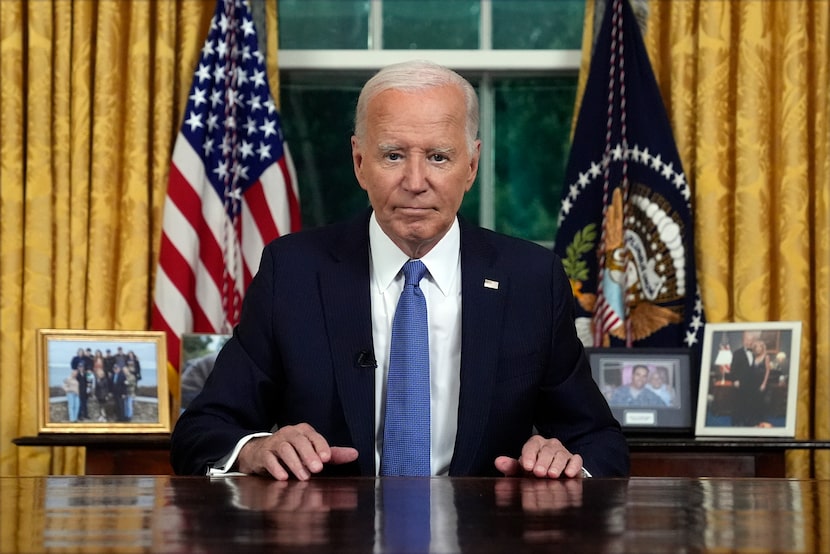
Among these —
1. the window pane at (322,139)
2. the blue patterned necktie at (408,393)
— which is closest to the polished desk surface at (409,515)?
the blue patterned necktie at (408,393)

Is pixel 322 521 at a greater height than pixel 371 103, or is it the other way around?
pixel 371 103

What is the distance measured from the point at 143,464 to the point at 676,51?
2084 mm

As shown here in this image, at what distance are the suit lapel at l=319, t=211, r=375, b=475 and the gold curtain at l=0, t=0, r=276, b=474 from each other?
5.35 feet

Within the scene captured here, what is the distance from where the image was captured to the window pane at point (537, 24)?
4.18 metres

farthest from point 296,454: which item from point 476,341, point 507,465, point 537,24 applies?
point 537,24

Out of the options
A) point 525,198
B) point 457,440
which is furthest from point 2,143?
point 457,440

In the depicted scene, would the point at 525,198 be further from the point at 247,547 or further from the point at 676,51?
the point at 247,547

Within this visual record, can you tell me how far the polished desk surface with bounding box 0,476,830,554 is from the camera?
3.70 feet

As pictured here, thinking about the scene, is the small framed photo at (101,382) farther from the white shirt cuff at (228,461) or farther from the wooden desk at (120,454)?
the white shirt cuff at (228,461)

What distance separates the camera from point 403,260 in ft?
7.73

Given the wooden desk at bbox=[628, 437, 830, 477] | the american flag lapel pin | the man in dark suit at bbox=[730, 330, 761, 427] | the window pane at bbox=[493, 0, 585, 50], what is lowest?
the wooden desk at bbox=[628, 437, 830, 477]

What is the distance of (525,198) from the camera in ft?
13.9

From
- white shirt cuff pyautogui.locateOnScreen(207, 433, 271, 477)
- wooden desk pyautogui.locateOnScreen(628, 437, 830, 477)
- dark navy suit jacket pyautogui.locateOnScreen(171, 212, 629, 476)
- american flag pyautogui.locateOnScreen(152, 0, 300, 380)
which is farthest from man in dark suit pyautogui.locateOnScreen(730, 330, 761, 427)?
white shirt cuff pyautogui.locateOnScreen(207, 433, 271, 477)

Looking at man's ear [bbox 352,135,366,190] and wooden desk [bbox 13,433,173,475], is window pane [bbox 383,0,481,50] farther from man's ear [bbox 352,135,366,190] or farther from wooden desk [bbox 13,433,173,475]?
man's ear [bbox 352,135,366,190]
